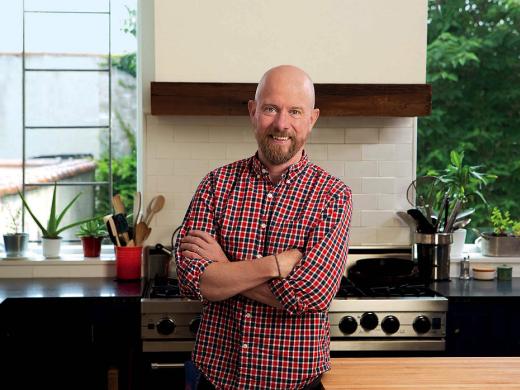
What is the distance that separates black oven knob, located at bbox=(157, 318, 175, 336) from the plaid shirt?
37.6 inches

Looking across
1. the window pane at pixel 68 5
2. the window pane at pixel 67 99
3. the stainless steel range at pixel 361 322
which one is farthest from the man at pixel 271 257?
the window pane at pixel 68 5

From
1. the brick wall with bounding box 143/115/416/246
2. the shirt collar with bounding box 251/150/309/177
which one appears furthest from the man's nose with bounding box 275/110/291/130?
the brick wall with bounding box 143/115/416/246

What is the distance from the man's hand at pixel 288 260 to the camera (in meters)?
2.40

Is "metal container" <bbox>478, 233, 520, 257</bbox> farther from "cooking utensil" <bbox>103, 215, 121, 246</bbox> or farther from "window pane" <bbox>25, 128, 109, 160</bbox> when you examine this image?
"window pane" <bbox>25, 128, 109, 160</bbox>

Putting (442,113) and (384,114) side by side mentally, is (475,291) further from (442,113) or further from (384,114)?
(442,113)

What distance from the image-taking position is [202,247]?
2.49 meters

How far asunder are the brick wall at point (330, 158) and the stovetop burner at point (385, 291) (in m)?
0.49

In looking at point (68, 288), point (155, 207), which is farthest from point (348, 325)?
point (68, 288)

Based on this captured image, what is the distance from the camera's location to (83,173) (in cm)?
450

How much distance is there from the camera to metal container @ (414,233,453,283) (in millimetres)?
4082

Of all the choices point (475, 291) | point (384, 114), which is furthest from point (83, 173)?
point (475, 291)

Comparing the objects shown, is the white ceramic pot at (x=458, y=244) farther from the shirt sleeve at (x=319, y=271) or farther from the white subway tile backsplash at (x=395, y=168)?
the shirt sleeve at (x=319, y=271)

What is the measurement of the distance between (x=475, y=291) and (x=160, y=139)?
1.83m

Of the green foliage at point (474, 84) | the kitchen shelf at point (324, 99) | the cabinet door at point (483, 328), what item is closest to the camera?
the cabinet door at point (483, 328)
